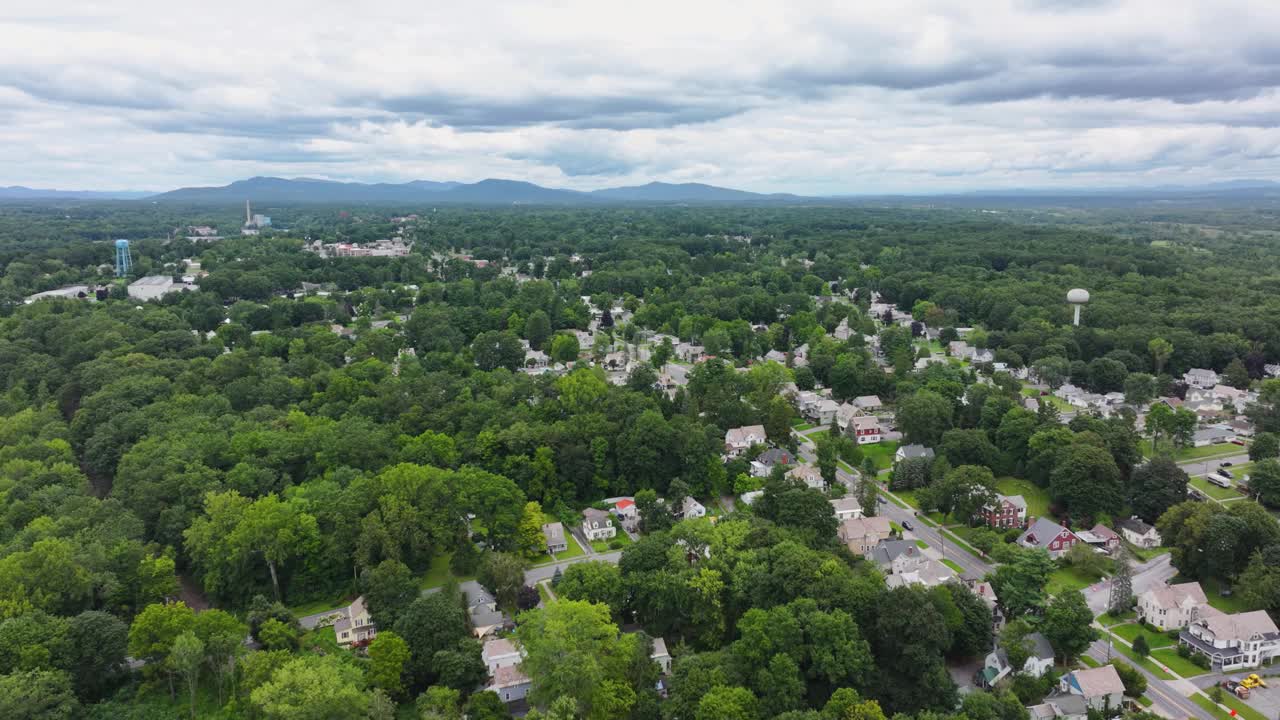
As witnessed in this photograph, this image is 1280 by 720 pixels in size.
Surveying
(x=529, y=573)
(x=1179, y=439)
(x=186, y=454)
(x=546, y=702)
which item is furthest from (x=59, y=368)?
(x=1179, y=439)

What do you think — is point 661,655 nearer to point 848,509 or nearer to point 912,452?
point 848,509

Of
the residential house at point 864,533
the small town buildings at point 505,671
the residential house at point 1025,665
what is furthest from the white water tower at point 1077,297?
the small town buildings at point 505,671

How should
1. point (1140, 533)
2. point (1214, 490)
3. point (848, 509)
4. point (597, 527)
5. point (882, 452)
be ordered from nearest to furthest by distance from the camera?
point (1140, 533) → point (597, 527) → point (848, 509) → point (1214, 490) → point (882, 452)

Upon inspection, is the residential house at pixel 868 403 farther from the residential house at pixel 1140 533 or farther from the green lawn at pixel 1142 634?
A: the green lawn at pixel 1142 634

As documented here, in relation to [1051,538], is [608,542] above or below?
below

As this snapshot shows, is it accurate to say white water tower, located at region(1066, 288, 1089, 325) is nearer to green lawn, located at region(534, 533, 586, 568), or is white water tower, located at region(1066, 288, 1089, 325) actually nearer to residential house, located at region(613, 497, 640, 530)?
residential house, located at region(613, 497, 640, 530)

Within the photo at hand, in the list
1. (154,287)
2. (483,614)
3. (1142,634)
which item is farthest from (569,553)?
(154,287)

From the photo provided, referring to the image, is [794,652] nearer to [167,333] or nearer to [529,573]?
[529,573]
